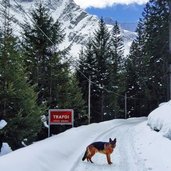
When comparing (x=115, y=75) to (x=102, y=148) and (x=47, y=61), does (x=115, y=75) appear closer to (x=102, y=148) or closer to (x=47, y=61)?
(x=47, y=61)

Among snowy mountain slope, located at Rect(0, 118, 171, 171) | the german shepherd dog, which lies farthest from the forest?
the german shepherd dog

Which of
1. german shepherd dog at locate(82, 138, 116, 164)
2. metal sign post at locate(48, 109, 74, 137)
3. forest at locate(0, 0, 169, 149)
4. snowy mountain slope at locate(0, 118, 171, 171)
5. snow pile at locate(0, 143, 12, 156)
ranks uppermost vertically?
forest at locate(0, 0, 169, 149)

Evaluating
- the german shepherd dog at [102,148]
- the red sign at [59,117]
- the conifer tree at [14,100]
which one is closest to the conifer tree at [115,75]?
the conifer tree at [14,100]

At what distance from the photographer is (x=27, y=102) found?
78.7 ft

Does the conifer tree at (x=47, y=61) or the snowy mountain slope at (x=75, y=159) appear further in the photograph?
the conifer tree at (x=47, y=61)

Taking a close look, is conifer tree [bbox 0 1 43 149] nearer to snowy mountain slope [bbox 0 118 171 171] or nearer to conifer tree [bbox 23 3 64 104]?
snowy mountain slope [bbox 0 118 171 171]

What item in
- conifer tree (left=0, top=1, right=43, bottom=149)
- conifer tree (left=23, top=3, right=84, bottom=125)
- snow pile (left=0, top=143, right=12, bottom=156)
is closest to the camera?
conifer tree (left=0, top=1, right=43, bottom=149)

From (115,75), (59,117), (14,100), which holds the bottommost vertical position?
(59,117)

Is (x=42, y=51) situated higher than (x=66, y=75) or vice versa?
(x=42, y=51)

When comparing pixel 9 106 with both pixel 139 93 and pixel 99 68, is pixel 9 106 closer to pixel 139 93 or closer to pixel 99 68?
pixel 99 68

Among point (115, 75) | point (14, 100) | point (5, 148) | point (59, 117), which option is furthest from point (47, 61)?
point (115, 75)

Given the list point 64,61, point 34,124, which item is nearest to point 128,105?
point 64,61

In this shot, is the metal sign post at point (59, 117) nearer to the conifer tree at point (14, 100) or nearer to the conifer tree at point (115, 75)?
the conifer tree at point (14, 100)

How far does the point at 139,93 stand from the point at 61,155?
58.3 m
